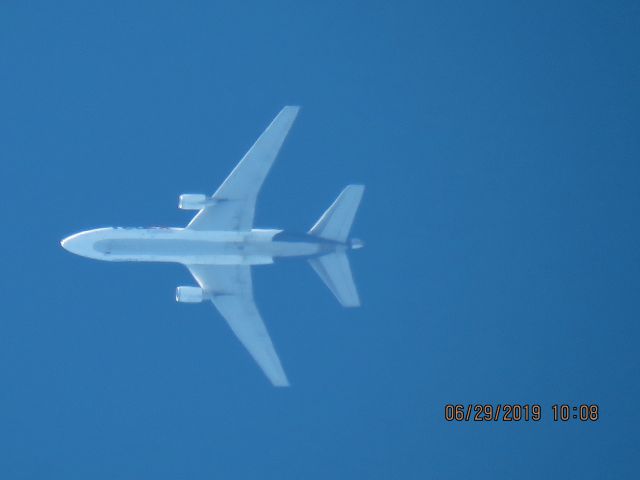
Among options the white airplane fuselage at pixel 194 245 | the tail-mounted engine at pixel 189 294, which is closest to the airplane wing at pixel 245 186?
the white airplane fuselage at pixel 194 245

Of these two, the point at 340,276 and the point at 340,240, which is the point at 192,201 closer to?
the point at 340,240

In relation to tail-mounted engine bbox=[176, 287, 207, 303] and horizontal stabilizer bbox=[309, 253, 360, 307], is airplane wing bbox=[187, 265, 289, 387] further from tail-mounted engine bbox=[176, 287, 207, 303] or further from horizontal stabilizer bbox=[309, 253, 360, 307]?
horizontal stabilizer bbox=[309, 253, 360, 307]

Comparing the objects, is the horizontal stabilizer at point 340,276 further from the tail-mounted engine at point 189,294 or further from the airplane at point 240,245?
the tail-mounted engine at point 189,294

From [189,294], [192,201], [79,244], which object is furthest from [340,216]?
[79,244]

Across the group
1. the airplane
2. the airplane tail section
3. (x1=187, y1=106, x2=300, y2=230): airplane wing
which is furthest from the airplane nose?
the airplane tail section

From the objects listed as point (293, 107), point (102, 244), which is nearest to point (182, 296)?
point (102, 244)
